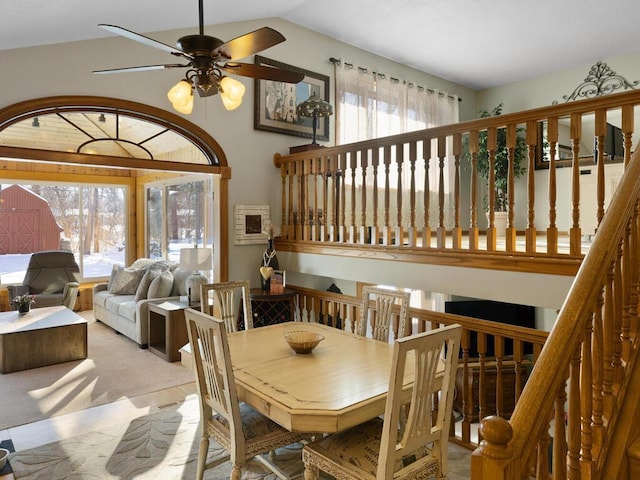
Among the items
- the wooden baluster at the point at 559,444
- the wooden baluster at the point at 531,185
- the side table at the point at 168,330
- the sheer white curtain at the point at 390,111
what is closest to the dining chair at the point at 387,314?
Result: the wooden baluster at the point at 531,185

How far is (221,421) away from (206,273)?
406cm

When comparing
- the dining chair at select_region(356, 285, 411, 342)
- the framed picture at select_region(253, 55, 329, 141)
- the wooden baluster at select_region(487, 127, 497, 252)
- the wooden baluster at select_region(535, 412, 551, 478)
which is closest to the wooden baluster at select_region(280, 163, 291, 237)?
the framed picture at select_region(253, 55, 329, 141)

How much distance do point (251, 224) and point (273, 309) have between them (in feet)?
3.18

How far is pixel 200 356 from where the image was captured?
242 cm

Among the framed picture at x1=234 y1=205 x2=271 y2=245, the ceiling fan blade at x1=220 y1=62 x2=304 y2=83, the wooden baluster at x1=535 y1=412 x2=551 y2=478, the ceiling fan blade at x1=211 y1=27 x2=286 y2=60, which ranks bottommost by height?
the wooden baluster at x1=535 y1=412 x2=551 y2=478

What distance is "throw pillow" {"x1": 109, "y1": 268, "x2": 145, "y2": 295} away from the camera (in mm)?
6520

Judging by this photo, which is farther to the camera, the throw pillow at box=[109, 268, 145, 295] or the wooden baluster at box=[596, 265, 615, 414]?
the throw pillow at box=[109, 268, 145, 295]

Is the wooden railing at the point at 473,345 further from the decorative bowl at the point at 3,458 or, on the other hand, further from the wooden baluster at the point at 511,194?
the decorative bowl at the point at 3,458

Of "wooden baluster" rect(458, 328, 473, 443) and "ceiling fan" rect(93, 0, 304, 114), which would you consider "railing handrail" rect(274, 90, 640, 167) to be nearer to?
"ceiling fan" rect(93, 0, 304, 114)

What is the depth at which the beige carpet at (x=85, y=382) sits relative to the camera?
3.74 metres

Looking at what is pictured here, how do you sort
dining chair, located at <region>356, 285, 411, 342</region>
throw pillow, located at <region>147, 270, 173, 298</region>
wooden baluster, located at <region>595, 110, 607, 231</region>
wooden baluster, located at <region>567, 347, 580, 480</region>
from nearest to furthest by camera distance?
wooden baluster, located at <region>567, 347, 580, 480</region>
wooden baluster, located at <region>595, 110, 607, 231</region>
dining chair, located at <region>356, 285, 411, 342</region>
throw pillow, located at <region>147, 270, 173, 298</region>

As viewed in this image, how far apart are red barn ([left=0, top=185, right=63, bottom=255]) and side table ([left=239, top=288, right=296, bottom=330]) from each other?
17.5 feet

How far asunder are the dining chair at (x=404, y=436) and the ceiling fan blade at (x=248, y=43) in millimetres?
1582

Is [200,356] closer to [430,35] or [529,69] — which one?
[430,35]
